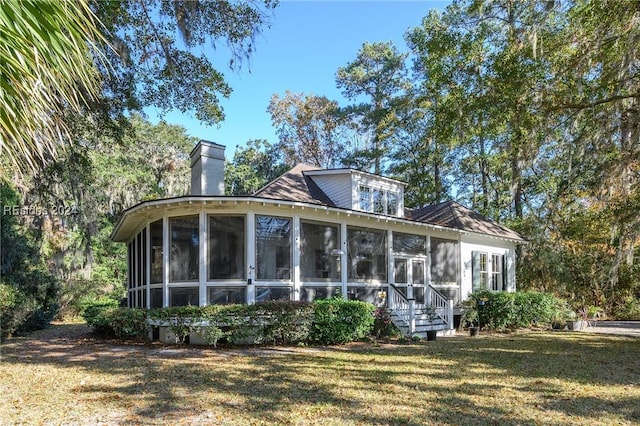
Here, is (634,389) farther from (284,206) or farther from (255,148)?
(255,148)

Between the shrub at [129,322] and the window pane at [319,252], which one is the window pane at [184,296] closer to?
the shrub at [129,322]

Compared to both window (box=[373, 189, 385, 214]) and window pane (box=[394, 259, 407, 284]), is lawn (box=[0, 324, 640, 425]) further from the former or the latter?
window (box=[373, 189, 385, 214])

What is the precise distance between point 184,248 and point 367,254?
17.0 ft

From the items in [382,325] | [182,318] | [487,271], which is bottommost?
[382,325]

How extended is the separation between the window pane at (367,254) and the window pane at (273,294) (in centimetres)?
228

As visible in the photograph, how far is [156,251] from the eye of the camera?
12219 mm

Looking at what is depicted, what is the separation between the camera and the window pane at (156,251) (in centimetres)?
1209

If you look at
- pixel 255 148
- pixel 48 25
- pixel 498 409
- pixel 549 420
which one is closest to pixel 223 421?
pixel 498 409

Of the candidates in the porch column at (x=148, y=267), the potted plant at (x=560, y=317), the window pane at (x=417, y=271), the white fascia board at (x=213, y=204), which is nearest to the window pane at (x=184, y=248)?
the white fascia board at (x=213, y=204)

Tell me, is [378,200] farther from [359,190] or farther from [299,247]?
[299,247]

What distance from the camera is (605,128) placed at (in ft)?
36.3

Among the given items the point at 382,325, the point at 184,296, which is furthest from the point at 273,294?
the point at 382,325

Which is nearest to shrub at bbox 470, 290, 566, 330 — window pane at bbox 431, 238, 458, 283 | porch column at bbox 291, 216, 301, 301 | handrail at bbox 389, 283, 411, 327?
window pane at bbox 431, 238, 458, 283

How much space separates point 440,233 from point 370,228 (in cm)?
337
